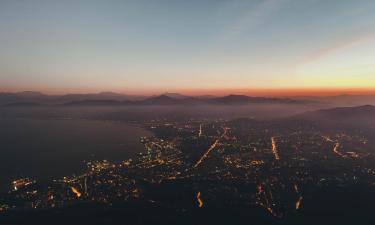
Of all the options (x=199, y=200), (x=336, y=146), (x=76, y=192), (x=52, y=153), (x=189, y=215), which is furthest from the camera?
(x=336, y=146)

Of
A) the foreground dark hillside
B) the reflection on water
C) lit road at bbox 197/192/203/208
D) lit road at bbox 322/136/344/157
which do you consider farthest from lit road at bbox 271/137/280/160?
the reflection on water

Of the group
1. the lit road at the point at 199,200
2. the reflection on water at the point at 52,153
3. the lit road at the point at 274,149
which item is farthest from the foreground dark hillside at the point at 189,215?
the lit road at the point at 274,149

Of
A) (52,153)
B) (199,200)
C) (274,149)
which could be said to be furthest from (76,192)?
(274,149)

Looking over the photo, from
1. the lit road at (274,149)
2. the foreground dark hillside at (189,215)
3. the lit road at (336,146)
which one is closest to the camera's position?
the foreground dark hillside at (189,215)

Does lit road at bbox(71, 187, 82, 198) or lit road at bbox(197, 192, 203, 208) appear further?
lit road at bbox(71, 187, 82, 198)

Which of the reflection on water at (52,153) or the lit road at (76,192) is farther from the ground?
the lit road at (76,192)

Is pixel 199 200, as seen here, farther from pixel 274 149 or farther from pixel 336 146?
pixel 336 146

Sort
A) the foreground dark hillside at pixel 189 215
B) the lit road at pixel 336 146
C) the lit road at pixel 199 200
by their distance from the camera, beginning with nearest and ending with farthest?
the foreground dark hillside at pixel 189 215, the lit road at pixel 199 200, the lit road at pixel 336 146

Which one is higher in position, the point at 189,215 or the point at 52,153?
the point at 189,215

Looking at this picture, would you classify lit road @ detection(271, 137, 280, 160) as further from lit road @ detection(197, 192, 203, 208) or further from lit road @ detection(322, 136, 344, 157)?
lit road @ detection(197, 192, 203, 208)

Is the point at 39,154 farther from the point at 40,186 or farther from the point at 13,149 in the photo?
the point at 40,186

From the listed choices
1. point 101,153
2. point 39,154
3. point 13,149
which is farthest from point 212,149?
point 13,149

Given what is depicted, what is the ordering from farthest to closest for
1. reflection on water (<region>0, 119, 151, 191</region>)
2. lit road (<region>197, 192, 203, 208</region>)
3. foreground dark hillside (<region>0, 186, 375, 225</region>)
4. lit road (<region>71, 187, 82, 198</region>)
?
1. reflection on water (<region>0, 119, 151, 191</region>)
2. lit road (<region>71, 187, 82, 198</region>)
3. lit road (<region>197, 192, 203, 208</region>)
4. foreground dark hillside (<region>0, 186, 375, 225</region>)

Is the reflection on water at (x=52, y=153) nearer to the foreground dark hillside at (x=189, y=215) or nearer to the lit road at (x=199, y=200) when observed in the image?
the foreground dark hillside at (x=189, y=215)
